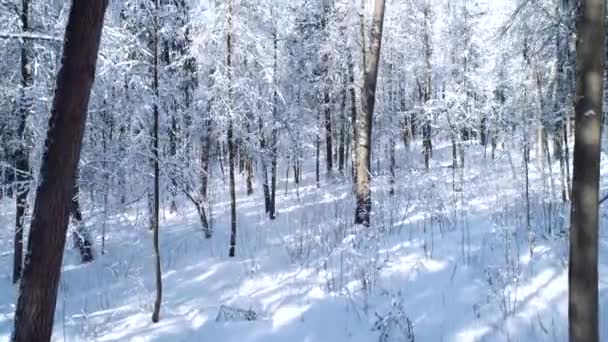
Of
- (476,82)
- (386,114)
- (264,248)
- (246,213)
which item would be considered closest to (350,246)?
(264,248)

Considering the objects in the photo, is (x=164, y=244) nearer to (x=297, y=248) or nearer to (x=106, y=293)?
(x=106, y=293)

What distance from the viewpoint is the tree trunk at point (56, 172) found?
4.65 metres

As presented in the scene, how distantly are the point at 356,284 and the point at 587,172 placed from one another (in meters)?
3.46

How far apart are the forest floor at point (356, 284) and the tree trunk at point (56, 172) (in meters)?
1.95

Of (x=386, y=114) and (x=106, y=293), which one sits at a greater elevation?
(x=386, y=114)

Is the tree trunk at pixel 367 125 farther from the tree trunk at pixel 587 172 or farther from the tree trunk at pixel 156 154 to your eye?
the tree trunk at pixel 587 172

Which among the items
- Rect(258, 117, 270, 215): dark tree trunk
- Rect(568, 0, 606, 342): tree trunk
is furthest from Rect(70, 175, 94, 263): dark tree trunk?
Rect(568, 0, 606, 342): tree trunk

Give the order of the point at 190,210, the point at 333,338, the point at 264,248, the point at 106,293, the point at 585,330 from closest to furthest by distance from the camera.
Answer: the point at 585,330
the point at 333,338
the point at 106,293
the point at 264,248
the point at 190,210

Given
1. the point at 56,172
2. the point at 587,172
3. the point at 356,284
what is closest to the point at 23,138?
the point at 56,172

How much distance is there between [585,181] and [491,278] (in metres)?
2.06

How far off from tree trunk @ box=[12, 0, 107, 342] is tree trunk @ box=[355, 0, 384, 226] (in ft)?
20.0

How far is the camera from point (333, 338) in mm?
5516

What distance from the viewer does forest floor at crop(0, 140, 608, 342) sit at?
5.47 meters

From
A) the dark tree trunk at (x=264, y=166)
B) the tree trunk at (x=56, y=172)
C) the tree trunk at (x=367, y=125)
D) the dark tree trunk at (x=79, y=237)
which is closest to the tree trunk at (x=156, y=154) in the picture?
the tree trunk at (x=56, y=172)
